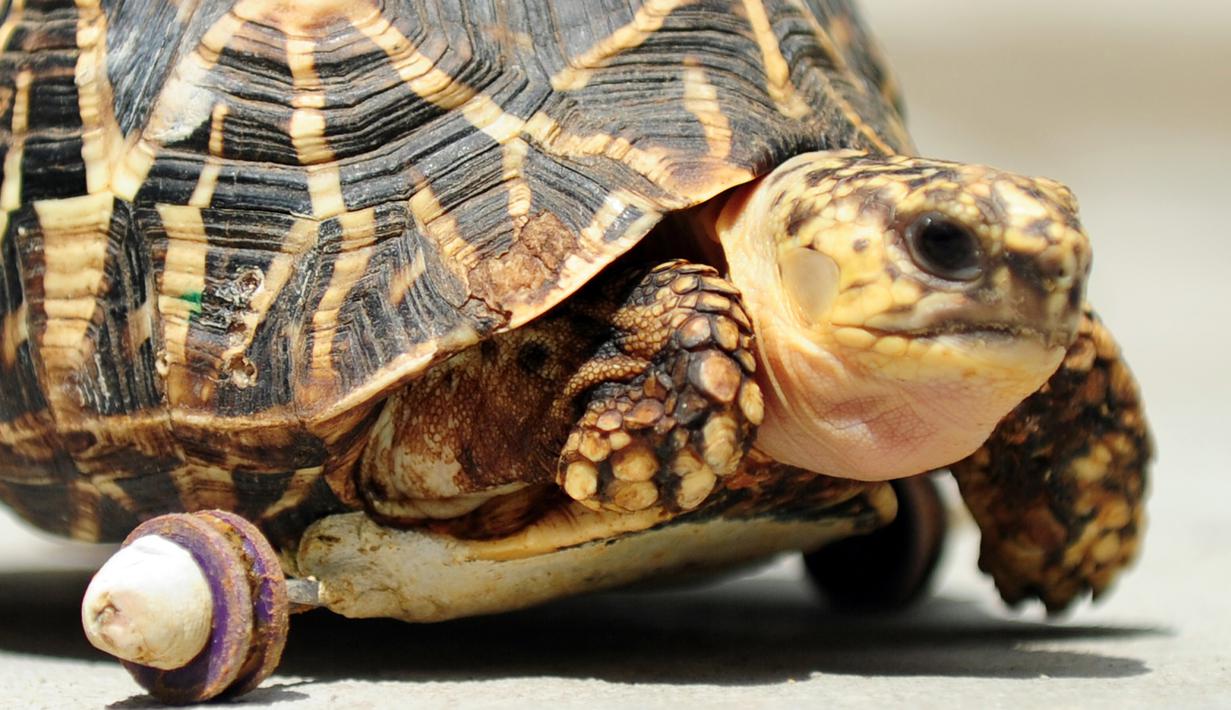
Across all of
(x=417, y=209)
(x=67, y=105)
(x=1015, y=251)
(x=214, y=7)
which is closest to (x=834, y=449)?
(x=1015, y=251)

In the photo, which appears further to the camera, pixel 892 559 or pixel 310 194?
pixel 892 559

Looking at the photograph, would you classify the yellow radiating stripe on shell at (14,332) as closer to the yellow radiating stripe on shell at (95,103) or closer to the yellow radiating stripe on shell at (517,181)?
the yellow radiating stripe on shell at (95,103)

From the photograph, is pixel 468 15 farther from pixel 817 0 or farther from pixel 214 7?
pixel 817 0

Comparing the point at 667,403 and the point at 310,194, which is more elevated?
the point at 310,194

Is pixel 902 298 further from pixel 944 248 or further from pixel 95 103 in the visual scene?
pixel 95 103

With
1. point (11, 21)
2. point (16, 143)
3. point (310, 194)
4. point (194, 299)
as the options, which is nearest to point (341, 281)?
point (310, 194)

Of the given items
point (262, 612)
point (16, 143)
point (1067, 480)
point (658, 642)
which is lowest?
point (658, 642)

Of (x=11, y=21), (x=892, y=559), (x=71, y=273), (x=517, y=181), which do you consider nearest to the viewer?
(x=517, y=181)
